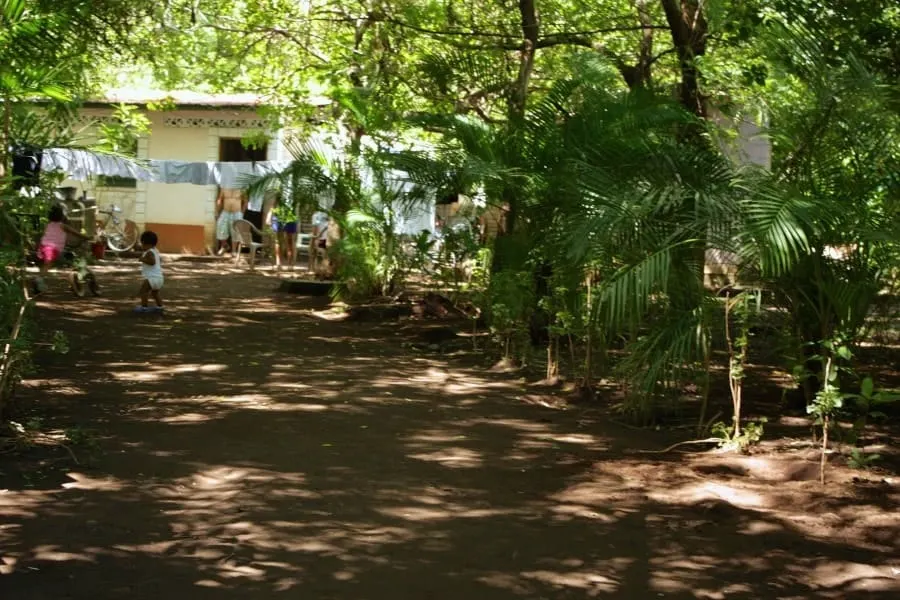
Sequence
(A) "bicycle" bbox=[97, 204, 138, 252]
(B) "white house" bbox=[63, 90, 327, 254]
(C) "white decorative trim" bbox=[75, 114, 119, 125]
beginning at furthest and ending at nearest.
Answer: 1. (B) "white house" bbox=[63, 90, 327, 254]
2. (A) "bicycle" bbox=[97, 204, 138, 252]
3. (C) "white decorative trim" bbox=[75, 114, 119, 125]

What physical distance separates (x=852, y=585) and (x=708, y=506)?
1.15 metres

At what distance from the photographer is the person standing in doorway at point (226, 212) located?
25.5 metres

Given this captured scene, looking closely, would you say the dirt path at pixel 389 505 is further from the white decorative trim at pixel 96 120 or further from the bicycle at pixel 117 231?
the bicycle at pixel 117 231

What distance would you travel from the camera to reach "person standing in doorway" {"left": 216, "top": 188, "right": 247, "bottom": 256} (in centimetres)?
2553

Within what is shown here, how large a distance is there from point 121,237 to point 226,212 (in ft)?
7.78

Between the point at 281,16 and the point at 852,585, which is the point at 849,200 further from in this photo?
the point at 281,16

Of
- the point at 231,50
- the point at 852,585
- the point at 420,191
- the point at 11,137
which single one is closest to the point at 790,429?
the point at 852,585

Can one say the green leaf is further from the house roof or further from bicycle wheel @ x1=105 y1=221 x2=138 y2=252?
bicycle wheel @ x1=105 y1=221 x2=138 y2=252

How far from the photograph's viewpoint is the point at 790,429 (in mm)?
7848

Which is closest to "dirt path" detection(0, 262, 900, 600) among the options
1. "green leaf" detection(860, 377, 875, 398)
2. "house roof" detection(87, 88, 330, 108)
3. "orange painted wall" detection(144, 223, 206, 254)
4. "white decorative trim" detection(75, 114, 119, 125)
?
"green leaf" detection(860, 377, 875, 398)

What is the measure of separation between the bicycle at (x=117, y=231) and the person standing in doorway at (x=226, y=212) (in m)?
1.93

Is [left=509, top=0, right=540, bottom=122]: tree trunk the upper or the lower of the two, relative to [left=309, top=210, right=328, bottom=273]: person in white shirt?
upper

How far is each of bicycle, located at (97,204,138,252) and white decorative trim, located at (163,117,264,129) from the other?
98.3 inches

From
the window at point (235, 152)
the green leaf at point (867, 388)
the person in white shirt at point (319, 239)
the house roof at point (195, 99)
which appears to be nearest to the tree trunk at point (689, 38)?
the green leaf at point (867, 388)
